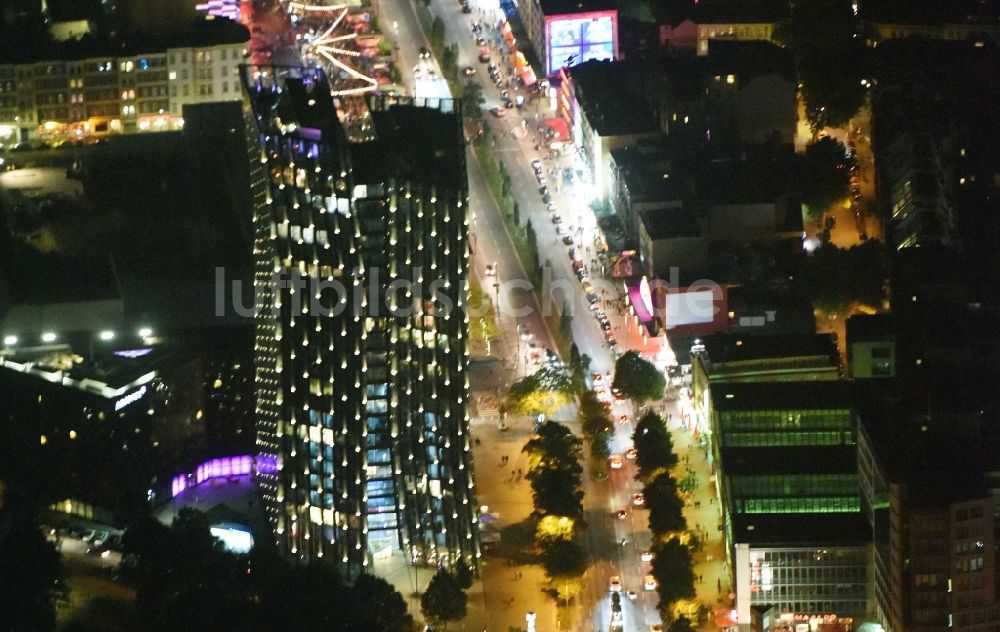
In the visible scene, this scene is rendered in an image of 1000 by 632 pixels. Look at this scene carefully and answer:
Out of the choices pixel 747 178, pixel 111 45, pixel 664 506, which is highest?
pixel 111 45

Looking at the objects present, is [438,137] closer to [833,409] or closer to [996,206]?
[833,409]

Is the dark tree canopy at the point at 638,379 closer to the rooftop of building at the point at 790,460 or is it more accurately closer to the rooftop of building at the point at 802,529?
the rooftop of building at the point at 790,460

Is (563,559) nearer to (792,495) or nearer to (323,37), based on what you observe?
(792,495)

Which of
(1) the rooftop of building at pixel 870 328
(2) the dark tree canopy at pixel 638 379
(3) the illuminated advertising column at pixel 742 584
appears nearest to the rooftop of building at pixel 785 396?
(1) the rooftop of building at pixel 870 328

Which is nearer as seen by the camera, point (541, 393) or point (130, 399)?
point (130, 399)

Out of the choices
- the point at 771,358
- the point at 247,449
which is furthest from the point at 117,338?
the point at 771,358

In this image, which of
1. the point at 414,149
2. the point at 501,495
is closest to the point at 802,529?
the point at 501,495

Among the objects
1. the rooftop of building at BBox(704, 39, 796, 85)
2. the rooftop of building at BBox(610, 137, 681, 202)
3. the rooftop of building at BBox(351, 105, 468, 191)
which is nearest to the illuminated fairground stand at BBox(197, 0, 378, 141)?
the rooftop of building at BBox(610, 137, 681, 202)
